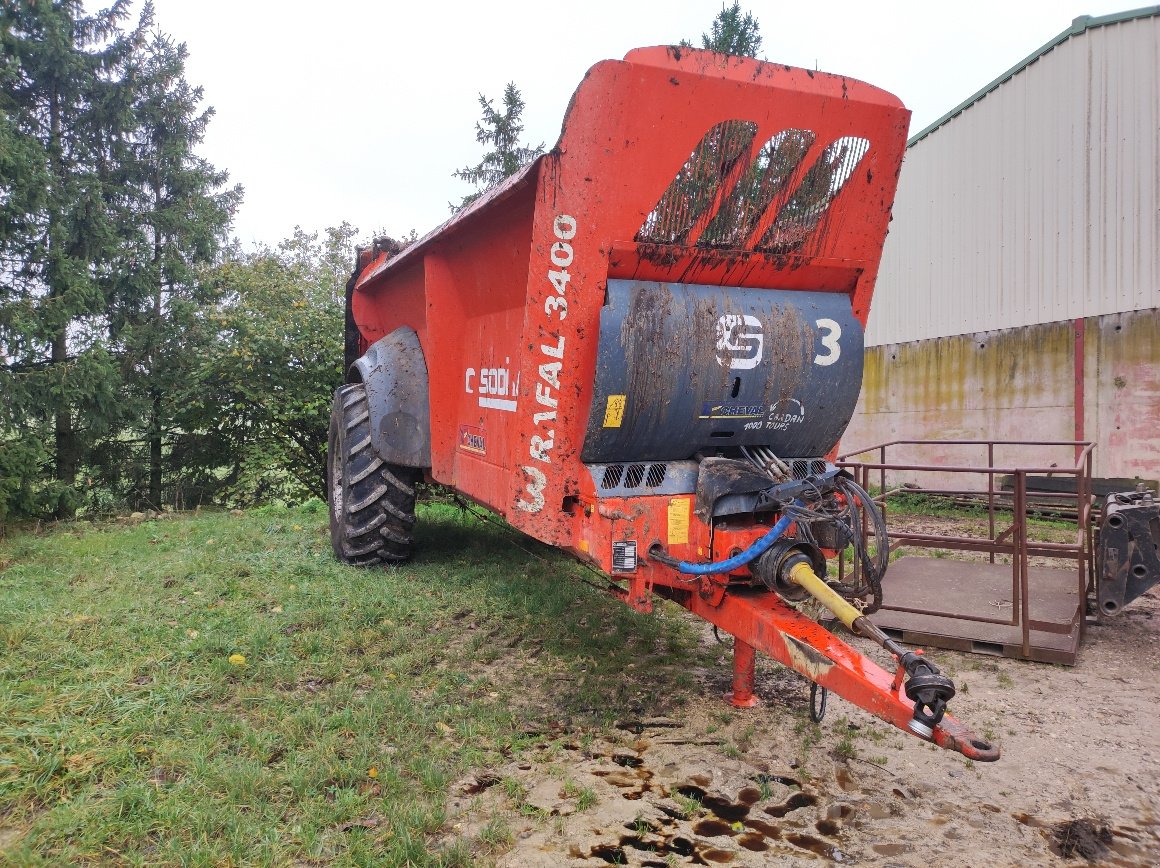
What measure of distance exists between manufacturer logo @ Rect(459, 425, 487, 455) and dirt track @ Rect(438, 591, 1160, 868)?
162cm

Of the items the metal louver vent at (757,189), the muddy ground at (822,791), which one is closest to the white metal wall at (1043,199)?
the muddy ground at (822,791)

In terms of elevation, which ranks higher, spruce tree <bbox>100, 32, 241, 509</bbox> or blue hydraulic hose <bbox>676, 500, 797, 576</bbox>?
spruce tree <bbox>100, 32, 241, 509</bbox>

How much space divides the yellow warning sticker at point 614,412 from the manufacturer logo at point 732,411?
0.39m

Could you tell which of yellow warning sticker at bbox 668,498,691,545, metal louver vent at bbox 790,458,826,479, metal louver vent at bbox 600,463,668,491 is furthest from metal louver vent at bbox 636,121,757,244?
metal louver vent at bbox 790,458,826,479

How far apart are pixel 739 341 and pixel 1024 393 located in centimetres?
884

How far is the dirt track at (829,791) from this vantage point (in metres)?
2.60

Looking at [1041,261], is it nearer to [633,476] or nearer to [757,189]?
[757,189]

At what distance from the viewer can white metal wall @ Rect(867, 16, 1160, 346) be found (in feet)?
30.8

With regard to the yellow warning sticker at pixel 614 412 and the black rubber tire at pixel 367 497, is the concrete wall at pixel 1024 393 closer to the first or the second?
the black rubber tire at pixel 367 497

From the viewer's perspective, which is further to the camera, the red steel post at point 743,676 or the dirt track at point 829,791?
the red steel post at point 743,676

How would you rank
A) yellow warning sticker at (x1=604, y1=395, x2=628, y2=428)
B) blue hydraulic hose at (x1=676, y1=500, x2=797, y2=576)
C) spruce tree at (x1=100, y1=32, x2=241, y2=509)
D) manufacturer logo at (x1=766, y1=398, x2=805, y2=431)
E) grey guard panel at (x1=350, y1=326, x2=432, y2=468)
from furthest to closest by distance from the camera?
spruce tree at (x1=100, y1=32, x2=241, y2=509) < grey guard panel at (x1=350, y1=326, x2=432, y2=468) < manufacturer logo at (x1=766, y1=398, x2=805, y2=431) < yellow warning sticker at (x1=604, y1=395, x2=628, y2=428) < blue hydraulic hose at (x1=676, y1=500, x2=797, y2=576)

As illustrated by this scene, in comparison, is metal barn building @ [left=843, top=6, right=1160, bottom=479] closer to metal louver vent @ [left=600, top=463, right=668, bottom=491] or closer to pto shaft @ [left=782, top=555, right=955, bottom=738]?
metal louver vent @ [left=600, top=463, right=668, bottom=491]

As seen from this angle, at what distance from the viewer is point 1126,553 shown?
15.4 ft

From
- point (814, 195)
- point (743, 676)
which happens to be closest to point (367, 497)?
point (743, 676)
